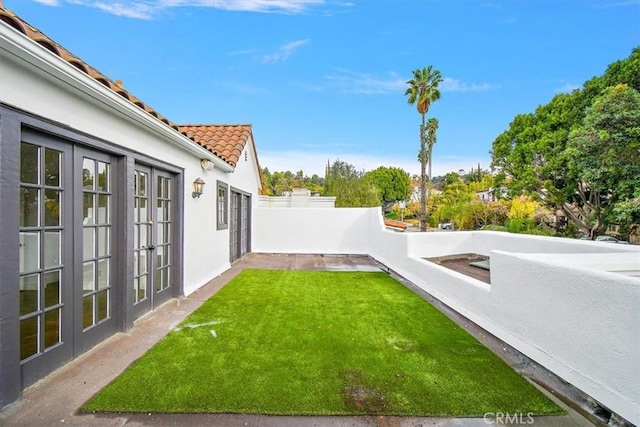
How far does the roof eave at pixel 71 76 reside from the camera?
214 cm

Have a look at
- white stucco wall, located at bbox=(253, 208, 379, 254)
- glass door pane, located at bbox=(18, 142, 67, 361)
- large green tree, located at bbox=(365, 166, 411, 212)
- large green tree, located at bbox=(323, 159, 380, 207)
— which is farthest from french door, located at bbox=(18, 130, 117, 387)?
large green tree, located at bbox=(365, 166, 411, 212)

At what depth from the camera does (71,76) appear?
8.80 ft

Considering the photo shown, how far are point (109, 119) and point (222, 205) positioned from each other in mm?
4819

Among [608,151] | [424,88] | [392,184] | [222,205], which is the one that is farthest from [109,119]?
[392,184]

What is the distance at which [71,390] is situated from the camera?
8.71 feet

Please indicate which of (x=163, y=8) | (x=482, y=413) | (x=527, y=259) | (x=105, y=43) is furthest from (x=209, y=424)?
(x=105, y=43)

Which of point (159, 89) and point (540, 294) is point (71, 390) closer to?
point (540, 294)

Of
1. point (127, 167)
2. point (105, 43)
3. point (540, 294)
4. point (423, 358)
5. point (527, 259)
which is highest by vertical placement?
point (105, 43)

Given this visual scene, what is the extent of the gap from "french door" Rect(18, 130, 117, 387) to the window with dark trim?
4.08 metres

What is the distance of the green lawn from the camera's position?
2520mm

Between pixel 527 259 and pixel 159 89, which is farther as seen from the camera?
pixel 159 89

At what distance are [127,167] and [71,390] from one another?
269 cm

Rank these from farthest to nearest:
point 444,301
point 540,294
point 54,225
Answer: point 444,301, point 540,294, point 54,225

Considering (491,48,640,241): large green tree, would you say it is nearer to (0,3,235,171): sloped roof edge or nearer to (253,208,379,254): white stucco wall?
(253,208,379,254): white stucco wall
